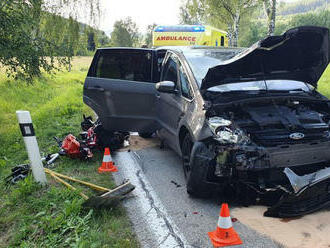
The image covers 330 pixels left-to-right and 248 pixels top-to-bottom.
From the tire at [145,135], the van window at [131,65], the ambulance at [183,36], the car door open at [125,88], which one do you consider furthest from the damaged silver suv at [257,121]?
the ambulance at [183,36]

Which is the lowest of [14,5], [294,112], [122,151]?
[122,151]

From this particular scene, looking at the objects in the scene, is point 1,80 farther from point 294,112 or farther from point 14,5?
point 294,112

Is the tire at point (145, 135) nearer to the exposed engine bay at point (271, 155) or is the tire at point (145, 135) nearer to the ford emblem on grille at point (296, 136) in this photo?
the exposed engine bay at point (271, 155)

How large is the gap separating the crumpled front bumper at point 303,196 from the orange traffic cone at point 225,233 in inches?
22.9

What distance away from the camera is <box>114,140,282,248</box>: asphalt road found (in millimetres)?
3041

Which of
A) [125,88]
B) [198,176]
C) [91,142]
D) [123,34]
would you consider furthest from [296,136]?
[123,34]

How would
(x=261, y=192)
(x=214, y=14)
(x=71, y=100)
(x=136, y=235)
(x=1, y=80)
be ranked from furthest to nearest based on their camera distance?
1. (x=214, y=14)
2. (x=1, y=80)
3. (x=71, y=100)
4. (x=261, y=192)
5. (x=136, y=235)

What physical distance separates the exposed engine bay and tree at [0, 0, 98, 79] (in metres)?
4.77

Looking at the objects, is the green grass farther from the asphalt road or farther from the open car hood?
the open car hood

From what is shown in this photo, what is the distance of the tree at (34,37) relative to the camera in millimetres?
6375

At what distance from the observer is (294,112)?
3.79 meters

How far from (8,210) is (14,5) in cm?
439

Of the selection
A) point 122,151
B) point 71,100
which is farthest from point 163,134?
point 71,100

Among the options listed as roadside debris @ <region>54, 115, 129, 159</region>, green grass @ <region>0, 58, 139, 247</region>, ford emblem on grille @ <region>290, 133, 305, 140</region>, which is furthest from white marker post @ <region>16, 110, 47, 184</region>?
ford emblem on grille @ <region>290, 133, 305, 140</region>
